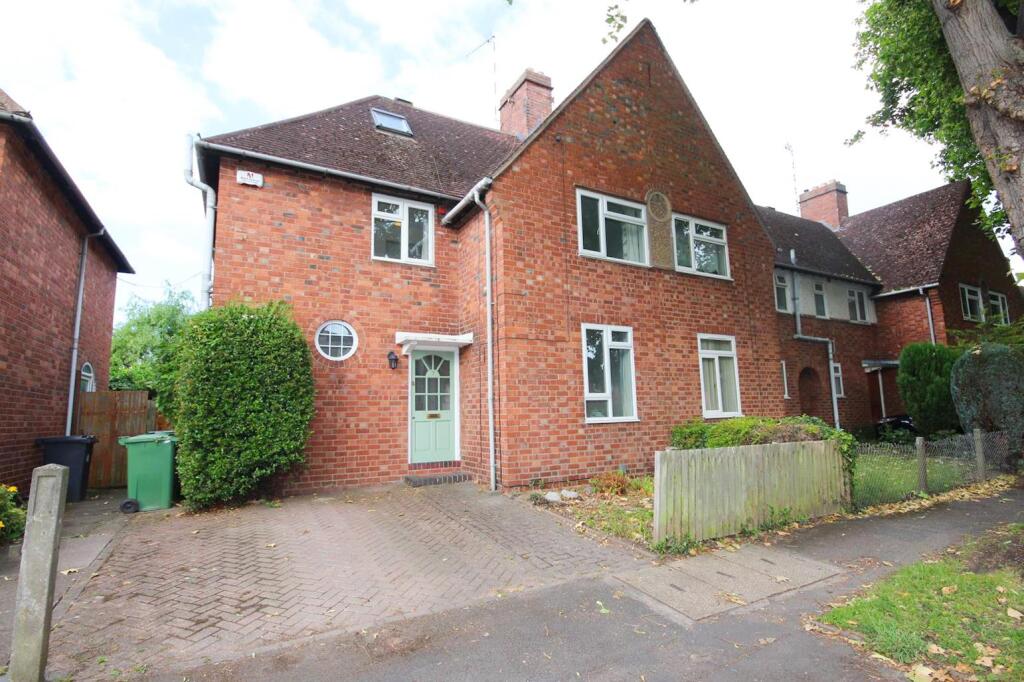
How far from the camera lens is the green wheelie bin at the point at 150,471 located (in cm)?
800

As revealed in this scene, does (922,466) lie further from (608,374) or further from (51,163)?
(51,163)

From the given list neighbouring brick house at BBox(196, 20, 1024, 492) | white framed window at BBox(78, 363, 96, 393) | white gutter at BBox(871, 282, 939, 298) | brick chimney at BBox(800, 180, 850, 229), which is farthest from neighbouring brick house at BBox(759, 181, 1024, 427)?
white framed window at BBox(78, 363, 96, 393)

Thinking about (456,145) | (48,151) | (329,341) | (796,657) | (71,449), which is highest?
(456,145)

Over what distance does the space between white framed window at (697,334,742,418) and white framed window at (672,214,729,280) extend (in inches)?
63.6

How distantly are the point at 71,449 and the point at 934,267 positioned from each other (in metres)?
26.2

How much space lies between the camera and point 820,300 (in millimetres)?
19000

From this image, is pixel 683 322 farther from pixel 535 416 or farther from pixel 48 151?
pixel 48 151

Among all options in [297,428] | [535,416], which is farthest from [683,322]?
[297,428]

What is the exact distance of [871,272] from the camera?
21531mm

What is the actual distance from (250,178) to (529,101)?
346 inches

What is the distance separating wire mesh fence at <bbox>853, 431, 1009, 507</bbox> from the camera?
816 cm

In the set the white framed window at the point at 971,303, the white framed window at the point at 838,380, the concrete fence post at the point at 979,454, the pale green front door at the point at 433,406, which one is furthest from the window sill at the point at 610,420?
the white framed window at the point at 971,303

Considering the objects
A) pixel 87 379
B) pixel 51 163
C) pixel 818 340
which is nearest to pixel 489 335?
pixel 51 163

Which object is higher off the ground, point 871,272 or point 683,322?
point 871,272
